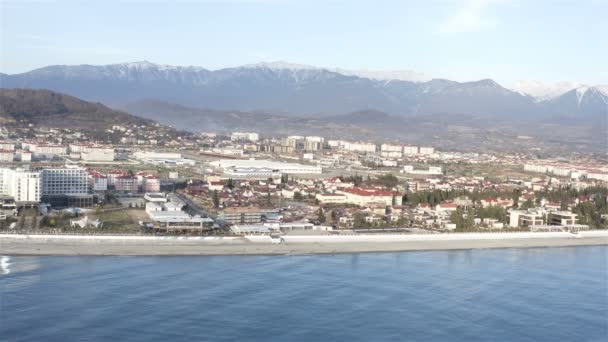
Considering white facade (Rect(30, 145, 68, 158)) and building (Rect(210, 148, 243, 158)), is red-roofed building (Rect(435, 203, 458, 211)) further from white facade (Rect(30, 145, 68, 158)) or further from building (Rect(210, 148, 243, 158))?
building (Rect(210, 148, 243, 158))

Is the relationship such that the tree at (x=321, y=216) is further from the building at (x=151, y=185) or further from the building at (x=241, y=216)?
the building at (x=151, y=185)

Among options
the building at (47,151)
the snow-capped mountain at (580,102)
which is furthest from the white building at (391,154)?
the snow-capped mountain at (580,102)

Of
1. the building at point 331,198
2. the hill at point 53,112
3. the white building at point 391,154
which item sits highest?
the hill at point 53,112

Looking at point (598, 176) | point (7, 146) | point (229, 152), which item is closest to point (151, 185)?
point (7, 146)

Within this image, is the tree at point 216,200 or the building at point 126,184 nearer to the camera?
the tree at point 216,200

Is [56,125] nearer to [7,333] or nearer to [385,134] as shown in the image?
[385,134]

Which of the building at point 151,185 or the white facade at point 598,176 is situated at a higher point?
the white facade at point 598,176
